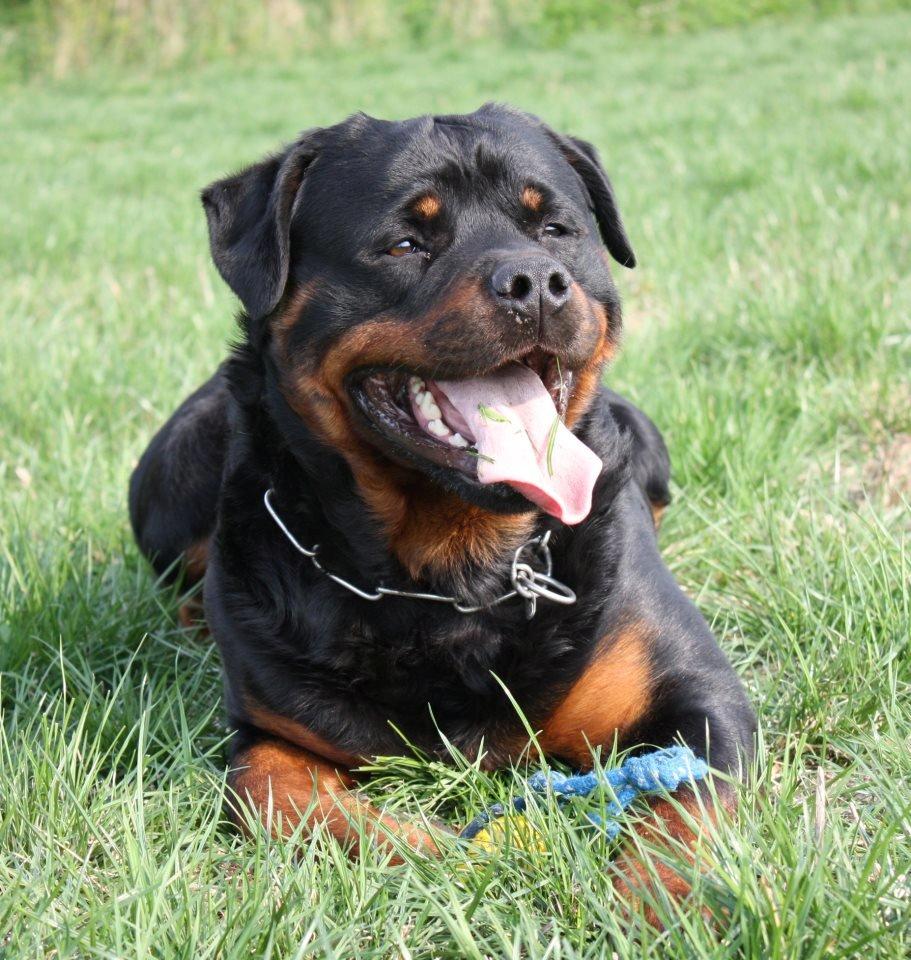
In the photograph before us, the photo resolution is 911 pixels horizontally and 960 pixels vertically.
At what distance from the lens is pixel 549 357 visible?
2527 millimetres

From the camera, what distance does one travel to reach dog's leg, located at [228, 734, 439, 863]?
2.17 m

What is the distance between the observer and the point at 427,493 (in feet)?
8.45

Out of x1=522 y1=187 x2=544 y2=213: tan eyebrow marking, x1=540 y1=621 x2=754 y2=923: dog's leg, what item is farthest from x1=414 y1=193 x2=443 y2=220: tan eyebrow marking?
x1=540 y1=621 x2=754 y2=923: dog's leg

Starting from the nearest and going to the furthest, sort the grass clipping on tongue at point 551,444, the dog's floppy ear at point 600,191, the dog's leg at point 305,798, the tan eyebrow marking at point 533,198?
the dog's leg at point 305,798
the grass clipping on tongue at point 551,444
the tan eyebrow marking at point 533,198
the dog's floppy ear at point 600,191

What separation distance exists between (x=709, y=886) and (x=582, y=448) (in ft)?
3.30

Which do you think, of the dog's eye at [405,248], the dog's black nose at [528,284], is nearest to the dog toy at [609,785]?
the dog's black nose at [528,284]

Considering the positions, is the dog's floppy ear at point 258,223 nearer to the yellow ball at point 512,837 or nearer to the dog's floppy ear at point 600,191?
the dog's floppy ear at point 600,191

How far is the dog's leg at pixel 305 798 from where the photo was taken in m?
2.17

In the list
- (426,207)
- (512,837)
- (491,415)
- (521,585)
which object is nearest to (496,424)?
(491,415)

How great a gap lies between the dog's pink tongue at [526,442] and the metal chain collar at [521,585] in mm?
213

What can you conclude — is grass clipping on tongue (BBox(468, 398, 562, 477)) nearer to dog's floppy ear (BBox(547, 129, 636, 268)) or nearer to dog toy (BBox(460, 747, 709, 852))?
dog toy (BBox(460, 747, 709, 852))

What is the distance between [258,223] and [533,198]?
63 centimetres

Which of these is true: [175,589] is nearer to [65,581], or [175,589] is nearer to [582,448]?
[65,581]

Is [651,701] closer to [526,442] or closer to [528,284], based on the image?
[526,442]
